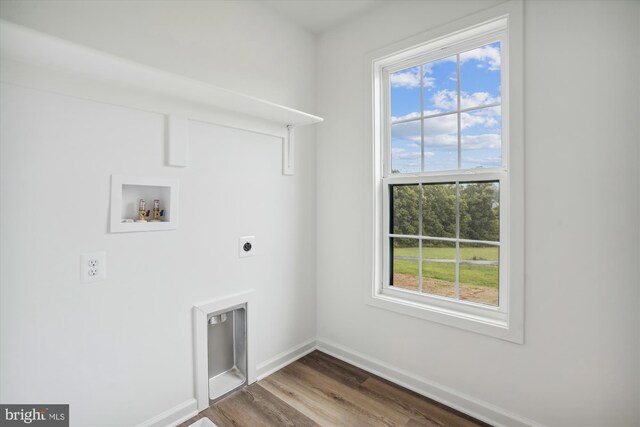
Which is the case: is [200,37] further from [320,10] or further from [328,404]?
[328,404]

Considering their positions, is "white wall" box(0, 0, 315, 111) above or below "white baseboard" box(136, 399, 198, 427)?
above

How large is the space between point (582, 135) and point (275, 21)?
2001mm

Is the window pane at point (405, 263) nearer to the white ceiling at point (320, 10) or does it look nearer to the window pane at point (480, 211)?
the window pane at point (480, 211)

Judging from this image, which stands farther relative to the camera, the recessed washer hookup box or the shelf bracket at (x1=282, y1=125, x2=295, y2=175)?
the shelf bracket at (x1=282, y1=125, x2=295, y2=175)

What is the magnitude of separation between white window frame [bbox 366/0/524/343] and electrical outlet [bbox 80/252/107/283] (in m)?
1.60

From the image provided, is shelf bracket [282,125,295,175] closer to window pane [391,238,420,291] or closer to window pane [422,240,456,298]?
window pane [391,238,420,291]

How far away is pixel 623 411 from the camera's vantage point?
4.51 feet

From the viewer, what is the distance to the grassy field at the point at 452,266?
182cm

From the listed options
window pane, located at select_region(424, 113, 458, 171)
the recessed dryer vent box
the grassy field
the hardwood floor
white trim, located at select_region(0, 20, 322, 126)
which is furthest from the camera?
window pane, located at select_region(424, 113, 458, 171)

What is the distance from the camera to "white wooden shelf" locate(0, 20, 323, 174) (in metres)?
1.09

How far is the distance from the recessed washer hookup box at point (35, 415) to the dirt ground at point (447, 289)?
1940 millimetres

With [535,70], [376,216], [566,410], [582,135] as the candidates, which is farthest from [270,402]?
[535,70]

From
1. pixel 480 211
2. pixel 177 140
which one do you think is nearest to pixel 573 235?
pixel 480 211

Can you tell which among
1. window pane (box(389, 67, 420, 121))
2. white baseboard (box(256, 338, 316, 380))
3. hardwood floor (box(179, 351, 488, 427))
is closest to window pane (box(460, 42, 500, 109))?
window pane (box(389, 67, 420, 121))
